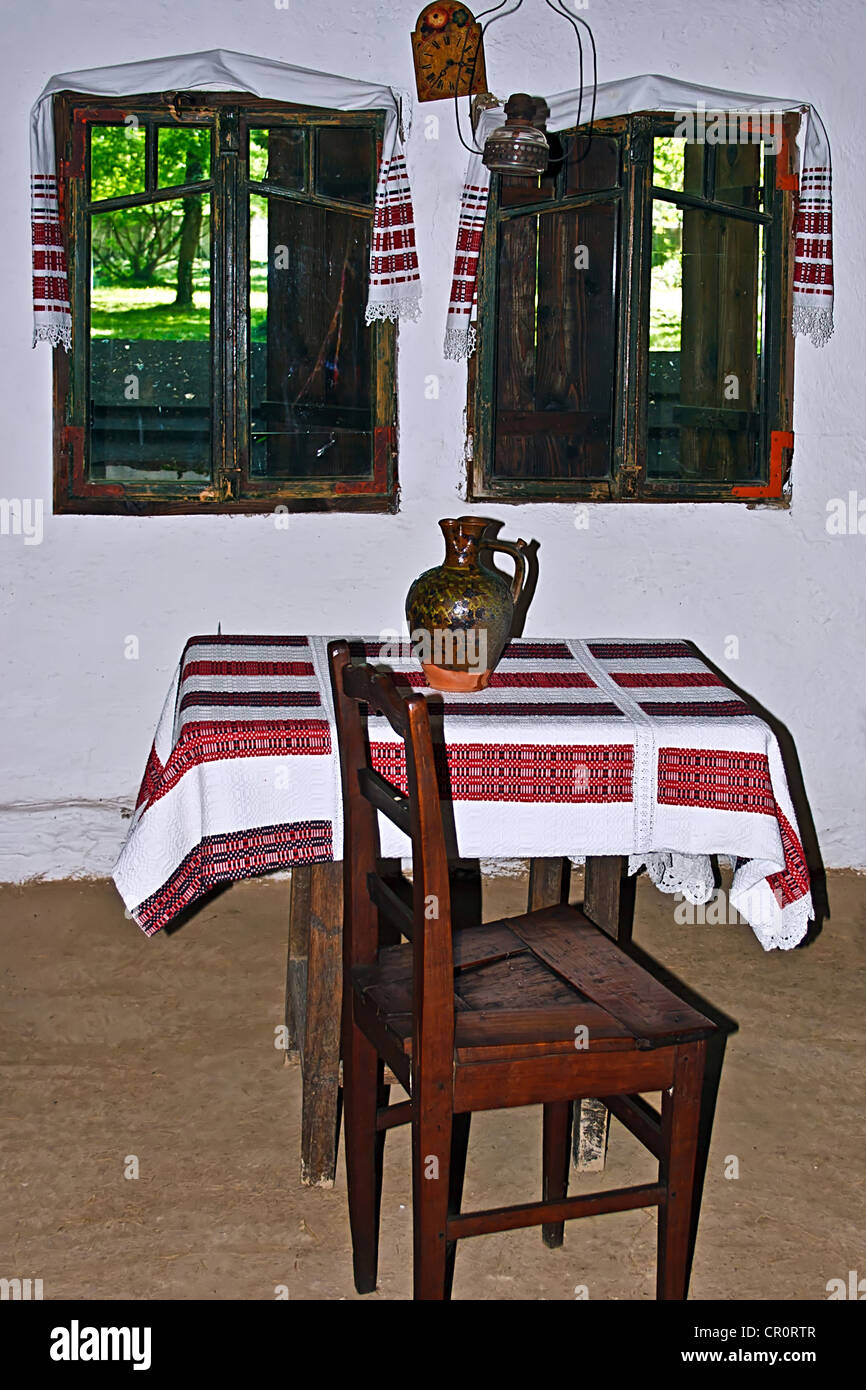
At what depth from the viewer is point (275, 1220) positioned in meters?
2.56

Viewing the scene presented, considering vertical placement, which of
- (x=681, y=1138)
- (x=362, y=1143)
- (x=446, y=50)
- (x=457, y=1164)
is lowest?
(x=457, y=1164)

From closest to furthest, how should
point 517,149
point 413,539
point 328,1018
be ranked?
point 328,1018 → point 517,149 → point 413,539

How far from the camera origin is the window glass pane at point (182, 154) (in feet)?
12.7

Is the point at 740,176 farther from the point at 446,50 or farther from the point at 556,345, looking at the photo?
the point at 446,50

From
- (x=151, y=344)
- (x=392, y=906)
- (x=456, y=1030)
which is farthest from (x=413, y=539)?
(x=456, y=1030)

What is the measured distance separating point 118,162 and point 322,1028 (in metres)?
2.51

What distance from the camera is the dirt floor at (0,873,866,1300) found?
2432 millimetres

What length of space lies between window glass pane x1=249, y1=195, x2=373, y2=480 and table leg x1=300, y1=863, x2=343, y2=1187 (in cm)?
176

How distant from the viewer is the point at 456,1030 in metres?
2.07

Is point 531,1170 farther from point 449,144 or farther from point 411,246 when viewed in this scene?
point 449,144

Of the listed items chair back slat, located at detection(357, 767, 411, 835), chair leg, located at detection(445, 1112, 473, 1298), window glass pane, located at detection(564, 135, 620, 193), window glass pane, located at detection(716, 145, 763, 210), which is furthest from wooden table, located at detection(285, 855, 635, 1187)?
window glass pane, located at detection(716, 145, 763, 210)

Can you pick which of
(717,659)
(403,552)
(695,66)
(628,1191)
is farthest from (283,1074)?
(695,66)

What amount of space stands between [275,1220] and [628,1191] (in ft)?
2.60

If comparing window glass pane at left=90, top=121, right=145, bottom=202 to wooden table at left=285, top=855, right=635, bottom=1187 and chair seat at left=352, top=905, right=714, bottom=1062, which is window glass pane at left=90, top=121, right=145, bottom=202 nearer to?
wooden table at left=285, top=855, right=635, bottom=1187
